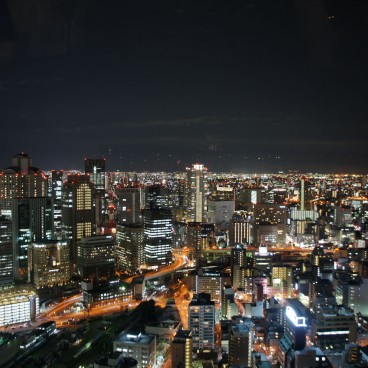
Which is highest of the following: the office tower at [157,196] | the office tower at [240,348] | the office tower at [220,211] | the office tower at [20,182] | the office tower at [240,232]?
the office tower at [20,182]

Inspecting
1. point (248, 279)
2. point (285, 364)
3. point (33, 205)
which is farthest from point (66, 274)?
point (285, 364)

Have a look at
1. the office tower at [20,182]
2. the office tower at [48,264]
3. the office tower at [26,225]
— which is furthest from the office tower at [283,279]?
the office tower at [20,182]

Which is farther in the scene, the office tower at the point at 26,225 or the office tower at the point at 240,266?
the office tower at the point at 26,225

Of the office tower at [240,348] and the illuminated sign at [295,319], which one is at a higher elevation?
the illuminated sign at [295,319]

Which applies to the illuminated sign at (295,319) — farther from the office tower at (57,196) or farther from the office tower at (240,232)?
the office tower at (240,232)

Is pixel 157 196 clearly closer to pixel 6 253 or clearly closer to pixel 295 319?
pixel 6 253

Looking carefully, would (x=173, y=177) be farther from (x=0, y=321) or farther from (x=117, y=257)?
(x=0, y=321)

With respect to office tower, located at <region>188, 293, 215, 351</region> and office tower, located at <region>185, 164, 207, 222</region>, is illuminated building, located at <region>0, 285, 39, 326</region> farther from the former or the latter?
office tower, located at <region>185, 164, 207, 222</region>
